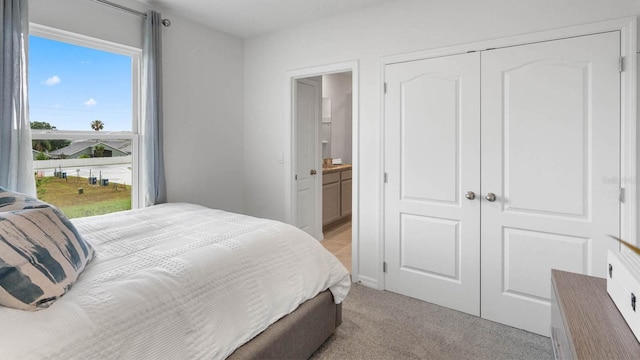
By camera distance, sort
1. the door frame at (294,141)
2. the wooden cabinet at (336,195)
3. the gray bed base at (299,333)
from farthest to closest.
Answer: the wooden cabinet at (336,195), the door frame at (294,141), the gray bed base at (299,333)

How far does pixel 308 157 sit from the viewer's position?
4.23m

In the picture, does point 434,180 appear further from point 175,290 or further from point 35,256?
point 35,256

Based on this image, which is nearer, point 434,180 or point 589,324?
point 589,324

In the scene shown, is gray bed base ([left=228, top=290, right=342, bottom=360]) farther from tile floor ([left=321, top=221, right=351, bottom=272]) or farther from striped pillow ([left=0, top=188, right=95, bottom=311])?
tile floor ([left=321, top=221, right=351, bottom=272])

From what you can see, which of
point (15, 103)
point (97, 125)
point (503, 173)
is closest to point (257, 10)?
point (97, 125)

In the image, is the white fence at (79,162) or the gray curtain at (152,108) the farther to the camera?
the gray curtain at (152,108)

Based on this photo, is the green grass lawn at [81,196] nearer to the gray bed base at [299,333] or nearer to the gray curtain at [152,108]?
the gray curtain at [152,108]

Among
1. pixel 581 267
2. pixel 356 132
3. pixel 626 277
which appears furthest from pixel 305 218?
pixel 626 277

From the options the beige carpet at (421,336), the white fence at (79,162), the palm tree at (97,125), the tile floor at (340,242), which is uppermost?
the palm tree at (97,125)

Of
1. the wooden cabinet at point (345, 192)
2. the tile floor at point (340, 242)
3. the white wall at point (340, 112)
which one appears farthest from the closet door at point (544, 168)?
the white wall at point (340, 112)

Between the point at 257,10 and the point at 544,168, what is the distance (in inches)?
107

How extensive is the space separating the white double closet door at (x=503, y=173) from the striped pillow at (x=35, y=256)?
2285 mm

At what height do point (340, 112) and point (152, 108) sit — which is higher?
point (340, 112)

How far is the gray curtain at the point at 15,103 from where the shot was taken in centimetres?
209
